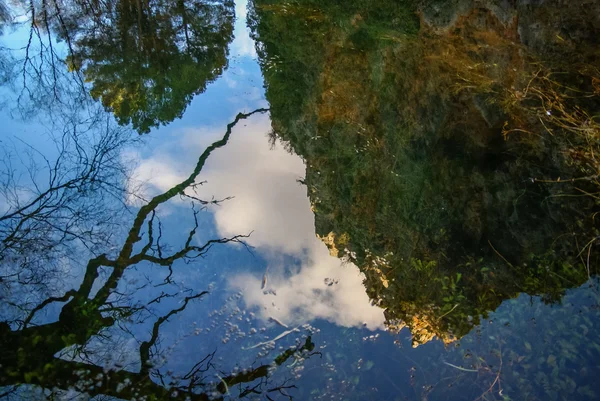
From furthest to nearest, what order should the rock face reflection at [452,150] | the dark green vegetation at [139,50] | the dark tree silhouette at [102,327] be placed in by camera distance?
the dark green vegetation at [139,50] < the rock face reflection at [452,150] < the dark tree silhouette at [102,327]

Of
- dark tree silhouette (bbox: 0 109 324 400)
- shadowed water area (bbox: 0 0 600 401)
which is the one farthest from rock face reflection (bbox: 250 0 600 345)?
dark tree silhouette (bbox: 0 109 324 400)

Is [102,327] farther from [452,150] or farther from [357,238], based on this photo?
[452,150]

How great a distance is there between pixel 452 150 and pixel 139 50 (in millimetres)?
6987

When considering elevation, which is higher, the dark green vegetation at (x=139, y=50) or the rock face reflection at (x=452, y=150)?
the dark green vegetation at (x=139, y=50)

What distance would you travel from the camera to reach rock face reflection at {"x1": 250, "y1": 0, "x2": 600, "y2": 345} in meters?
4.16

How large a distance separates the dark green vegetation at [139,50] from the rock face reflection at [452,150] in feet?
6.89

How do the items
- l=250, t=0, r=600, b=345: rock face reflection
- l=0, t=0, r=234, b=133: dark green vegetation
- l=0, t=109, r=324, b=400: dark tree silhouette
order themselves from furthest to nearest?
1. l=0, t=0, r=234, b=133: dark green vegetation
2. l=250, t=0, r=600, b=345: rock face reflection
3. l=0, t=109, r=324, b=400: dark tree silhouette

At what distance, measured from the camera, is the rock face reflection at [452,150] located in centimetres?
416

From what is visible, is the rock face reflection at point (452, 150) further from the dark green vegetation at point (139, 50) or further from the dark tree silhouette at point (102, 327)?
the dark green vegetation at point (139, 50)

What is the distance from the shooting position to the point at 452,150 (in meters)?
5.65

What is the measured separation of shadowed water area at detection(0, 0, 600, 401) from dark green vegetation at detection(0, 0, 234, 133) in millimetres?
155

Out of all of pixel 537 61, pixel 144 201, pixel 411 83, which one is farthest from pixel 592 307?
pixel 144 201

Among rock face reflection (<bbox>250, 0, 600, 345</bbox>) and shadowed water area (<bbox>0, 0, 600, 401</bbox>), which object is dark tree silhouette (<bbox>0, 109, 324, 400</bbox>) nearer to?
shadowed water area (<bbox>0, 0, 600, 401</bbox>)

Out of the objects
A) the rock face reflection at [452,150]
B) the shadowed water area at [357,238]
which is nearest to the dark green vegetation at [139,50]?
the shadowed water area at [357,238]
